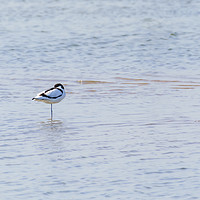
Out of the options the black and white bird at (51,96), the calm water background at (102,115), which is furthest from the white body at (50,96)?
the calm water background at (102,115)

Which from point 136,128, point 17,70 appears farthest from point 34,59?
point 136,128

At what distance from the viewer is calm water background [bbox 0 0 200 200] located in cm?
820

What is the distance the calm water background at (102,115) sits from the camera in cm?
820

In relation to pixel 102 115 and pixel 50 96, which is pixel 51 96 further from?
pixel 102 115

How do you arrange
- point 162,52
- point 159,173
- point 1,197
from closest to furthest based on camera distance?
1. point 1,197
2. point 159,173
3. point 162,52

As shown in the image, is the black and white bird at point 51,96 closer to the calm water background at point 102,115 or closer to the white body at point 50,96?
the white body at point 50,96

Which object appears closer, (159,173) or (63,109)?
(159,173)

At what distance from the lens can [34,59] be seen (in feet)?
73.7

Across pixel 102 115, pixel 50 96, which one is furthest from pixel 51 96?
pixel 102 115

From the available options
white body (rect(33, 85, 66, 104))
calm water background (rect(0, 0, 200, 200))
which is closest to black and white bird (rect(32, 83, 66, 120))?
white body (rect(33, 85, 66, 104))

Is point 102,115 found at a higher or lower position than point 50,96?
lower

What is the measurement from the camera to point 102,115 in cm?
1255

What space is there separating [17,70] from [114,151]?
10.7m

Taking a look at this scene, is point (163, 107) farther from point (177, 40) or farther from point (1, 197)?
point (177, 40)
